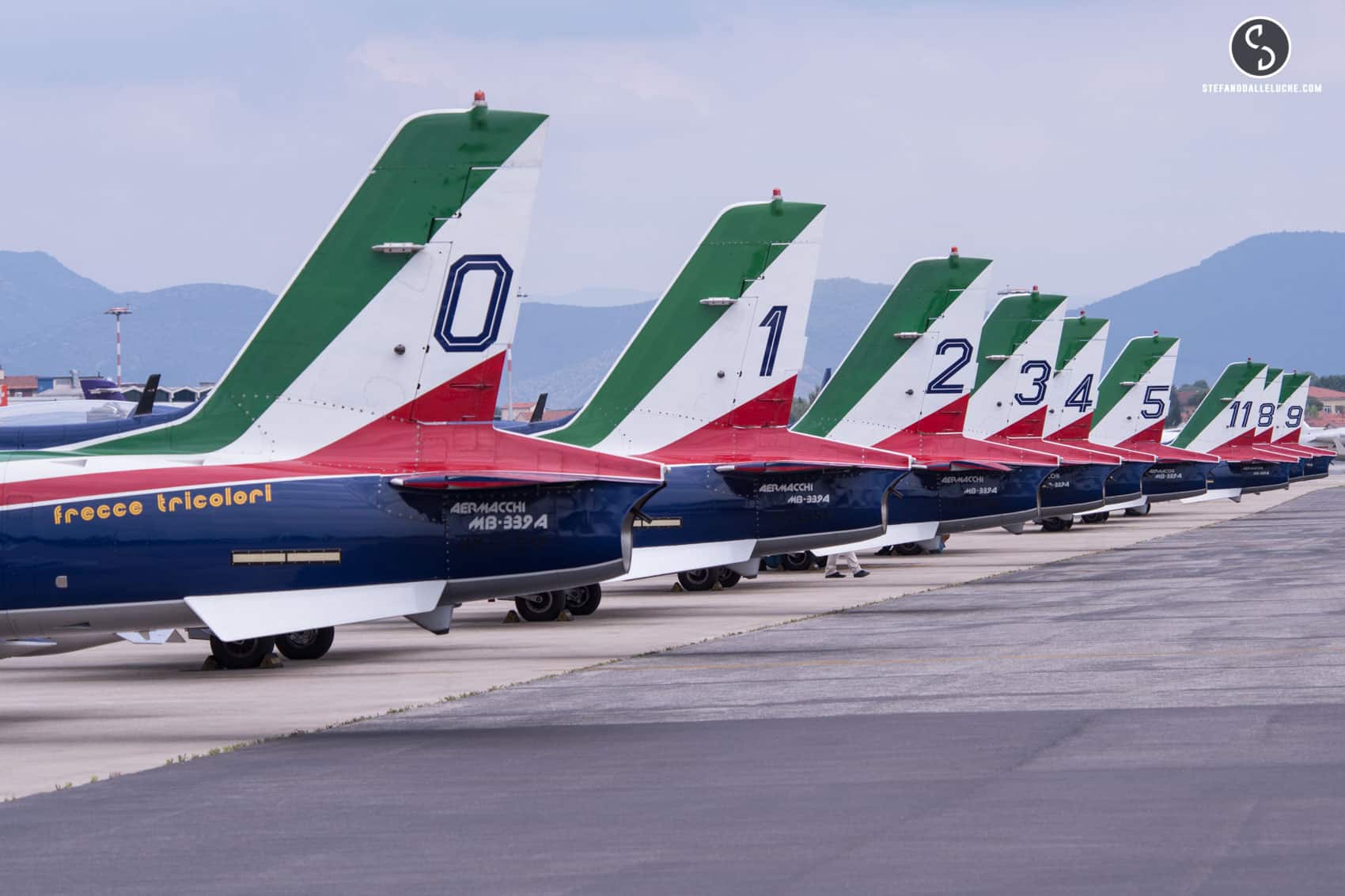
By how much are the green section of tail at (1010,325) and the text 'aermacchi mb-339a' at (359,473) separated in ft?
91.7

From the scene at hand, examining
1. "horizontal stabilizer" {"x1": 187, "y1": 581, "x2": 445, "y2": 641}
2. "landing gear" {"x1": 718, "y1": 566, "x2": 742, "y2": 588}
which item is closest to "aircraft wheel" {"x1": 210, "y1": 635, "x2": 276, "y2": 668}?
"horizontal stabilizer" {"x1": 187, "y1": 581, "x2": 445, "y2": 641}

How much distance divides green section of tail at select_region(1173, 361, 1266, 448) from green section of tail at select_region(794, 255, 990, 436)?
41.4m

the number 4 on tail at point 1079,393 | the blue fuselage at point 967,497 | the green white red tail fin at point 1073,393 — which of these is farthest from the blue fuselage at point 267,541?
the number 4 on tail at point 1079,393

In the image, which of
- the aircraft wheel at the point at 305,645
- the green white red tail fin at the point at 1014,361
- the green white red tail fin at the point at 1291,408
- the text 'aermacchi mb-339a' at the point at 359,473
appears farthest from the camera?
the green white red tail fin at the point at 1291,408

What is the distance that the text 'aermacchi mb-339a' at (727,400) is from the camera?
29719 mm

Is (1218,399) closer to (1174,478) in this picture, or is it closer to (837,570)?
(1174,478)

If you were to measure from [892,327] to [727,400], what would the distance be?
8929 millimetres

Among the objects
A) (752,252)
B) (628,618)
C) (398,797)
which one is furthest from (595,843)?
(752,252)

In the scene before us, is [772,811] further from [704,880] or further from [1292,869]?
[1292,869]

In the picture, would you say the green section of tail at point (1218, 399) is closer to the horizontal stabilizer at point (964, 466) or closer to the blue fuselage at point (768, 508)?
the horizontal stabilizer at point (964, 466)

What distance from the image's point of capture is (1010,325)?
46.5 meters

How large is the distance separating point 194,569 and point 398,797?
6234mm

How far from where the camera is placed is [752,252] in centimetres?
2975

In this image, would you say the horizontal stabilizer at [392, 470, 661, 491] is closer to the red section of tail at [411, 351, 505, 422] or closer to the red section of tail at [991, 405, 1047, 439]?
the red section of tail at [411, 351, 505, 422]
